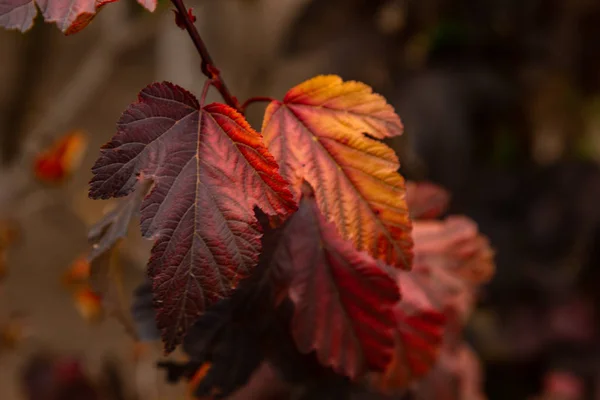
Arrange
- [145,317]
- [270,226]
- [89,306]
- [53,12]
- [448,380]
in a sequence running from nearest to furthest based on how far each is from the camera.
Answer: [53,12], [270,226], [145,317], [448,380], [89,306]

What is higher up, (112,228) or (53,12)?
(53,12)

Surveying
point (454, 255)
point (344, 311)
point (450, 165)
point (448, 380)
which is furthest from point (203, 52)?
point (450, 165)

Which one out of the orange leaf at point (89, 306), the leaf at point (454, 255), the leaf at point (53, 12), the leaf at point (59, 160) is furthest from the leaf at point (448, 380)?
the leaf at point (59, 160)

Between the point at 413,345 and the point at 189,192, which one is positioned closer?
the point at 189,192

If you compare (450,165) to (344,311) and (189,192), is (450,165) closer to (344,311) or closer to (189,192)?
(344,311)

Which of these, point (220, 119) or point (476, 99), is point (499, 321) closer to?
point (476, 99)

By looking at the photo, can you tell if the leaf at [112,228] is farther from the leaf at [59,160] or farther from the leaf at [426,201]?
the leaf at [59,160]

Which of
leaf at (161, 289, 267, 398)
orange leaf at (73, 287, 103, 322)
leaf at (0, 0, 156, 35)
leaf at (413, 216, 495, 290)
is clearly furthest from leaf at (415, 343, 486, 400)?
orange leaf at (73, 287, 103, 322)
